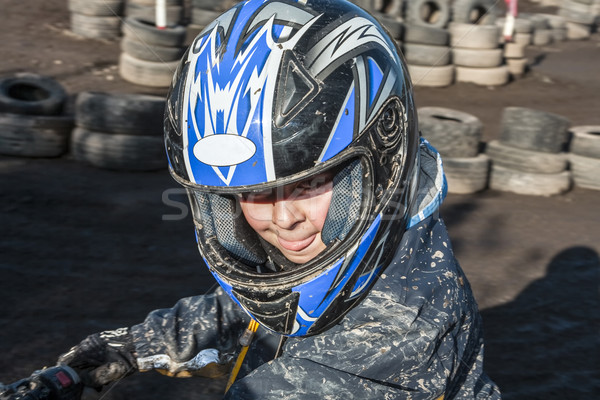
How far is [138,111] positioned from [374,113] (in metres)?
4.56

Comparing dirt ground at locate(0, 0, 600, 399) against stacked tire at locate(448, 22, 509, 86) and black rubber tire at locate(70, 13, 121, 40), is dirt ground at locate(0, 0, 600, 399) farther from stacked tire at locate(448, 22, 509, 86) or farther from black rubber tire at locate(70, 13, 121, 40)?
black rubber tire at locate(70, 13, 121, 40)

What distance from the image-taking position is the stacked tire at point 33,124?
246 inches

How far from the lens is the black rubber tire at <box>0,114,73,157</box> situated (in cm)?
623

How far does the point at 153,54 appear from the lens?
8.67 metres

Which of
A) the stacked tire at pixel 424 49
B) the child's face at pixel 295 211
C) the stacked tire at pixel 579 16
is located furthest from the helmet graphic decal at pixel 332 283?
the stacked tire at pixel 579 16

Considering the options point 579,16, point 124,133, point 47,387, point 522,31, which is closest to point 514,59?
point 522,31

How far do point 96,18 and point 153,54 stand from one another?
6.59ft

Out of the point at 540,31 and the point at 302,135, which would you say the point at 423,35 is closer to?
the point at 540,31

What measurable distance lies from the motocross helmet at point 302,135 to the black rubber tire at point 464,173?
14.2 feet

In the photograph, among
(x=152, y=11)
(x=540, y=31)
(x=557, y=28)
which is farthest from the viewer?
(x=557, y=28)

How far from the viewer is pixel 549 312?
4.26 m

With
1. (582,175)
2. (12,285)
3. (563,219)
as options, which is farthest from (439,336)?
(582,175)

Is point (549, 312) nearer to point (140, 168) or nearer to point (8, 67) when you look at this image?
point (140, 168)

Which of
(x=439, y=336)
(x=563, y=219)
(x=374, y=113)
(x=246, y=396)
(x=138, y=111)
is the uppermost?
(x=374, y=113)
